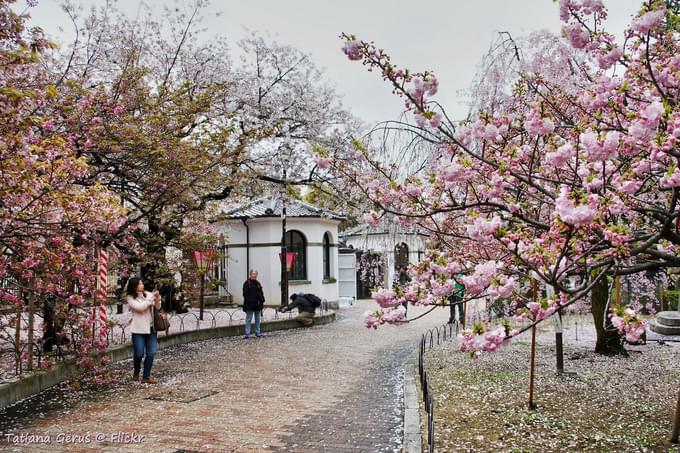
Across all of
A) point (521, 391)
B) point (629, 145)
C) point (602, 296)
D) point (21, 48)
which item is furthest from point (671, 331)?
point (21, 48)

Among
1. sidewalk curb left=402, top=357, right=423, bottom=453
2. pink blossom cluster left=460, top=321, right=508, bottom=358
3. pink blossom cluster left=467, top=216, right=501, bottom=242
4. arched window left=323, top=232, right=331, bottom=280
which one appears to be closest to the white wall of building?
arched window left=323, top=232, right=331, bottom=280

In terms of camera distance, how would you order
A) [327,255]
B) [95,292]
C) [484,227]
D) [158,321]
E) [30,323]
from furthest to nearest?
[327,255]
[158,321]
[95,292]
[30,323]
[484,227]

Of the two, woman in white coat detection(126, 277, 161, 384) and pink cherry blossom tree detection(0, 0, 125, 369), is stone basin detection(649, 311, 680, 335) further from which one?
pink cherry blossom tree detection(0, 0, 125, 369)

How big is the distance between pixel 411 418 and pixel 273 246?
17171mm

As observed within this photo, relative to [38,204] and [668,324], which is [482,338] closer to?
[38,204]

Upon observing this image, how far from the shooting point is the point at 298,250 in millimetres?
23234

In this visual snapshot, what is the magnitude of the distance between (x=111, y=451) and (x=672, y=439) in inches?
193

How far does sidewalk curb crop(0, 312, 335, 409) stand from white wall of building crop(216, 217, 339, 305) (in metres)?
4.48

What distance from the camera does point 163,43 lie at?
15469 mm

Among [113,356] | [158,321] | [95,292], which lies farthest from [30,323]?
[113,356]

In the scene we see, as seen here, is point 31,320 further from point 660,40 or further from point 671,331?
point 671,331

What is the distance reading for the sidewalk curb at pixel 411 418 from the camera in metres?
5.10

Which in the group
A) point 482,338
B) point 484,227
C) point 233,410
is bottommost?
point 233,410

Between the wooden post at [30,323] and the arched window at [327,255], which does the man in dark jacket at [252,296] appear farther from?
the arched window at [327,255]
